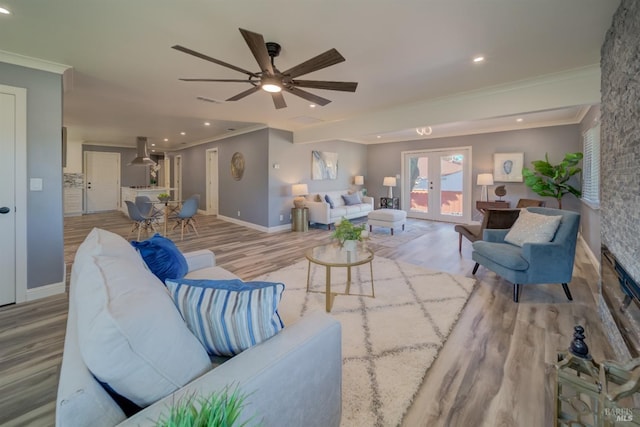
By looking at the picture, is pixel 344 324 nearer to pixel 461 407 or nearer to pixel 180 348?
pixel 461 407

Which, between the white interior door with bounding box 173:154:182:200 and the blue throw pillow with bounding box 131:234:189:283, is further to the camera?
the white interior door with bounding box 173:154:182:200

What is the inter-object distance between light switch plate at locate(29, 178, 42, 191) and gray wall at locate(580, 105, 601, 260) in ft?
22.2

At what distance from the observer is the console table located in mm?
6184

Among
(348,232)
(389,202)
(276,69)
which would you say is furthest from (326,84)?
(389,202)

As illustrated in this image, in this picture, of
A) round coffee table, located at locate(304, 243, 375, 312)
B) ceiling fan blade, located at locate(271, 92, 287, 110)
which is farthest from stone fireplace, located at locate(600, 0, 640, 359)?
ceiling fan blade, located at locate(271, 92, 287, 110)

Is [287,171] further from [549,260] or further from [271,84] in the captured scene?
[549,260]

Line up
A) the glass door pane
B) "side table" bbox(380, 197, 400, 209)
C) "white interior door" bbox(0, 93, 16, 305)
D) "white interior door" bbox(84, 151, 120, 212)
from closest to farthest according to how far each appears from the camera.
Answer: "white interior door" bbox(0, 93, 16, 305) < the glass door pane < "side table" bbox(380, 197, 400, 209) < "white interior door" bbox(84, 151, 120, 212)

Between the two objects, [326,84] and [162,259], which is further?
[326,84]

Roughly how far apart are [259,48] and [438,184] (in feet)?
22.3

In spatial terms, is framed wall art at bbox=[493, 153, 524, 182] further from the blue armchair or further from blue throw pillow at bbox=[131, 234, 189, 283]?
blue throw pillow at bbox=[131, 234, 189, 283]

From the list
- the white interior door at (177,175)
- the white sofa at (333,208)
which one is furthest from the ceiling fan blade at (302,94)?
the white interior door at (177,175)

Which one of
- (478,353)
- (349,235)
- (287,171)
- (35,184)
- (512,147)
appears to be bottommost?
(478,353)

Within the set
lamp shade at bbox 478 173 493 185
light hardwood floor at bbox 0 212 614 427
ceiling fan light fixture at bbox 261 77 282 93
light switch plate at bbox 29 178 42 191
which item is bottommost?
light hardwood floor at bbox 0 212 614 427

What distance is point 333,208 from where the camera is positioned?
6680mm
